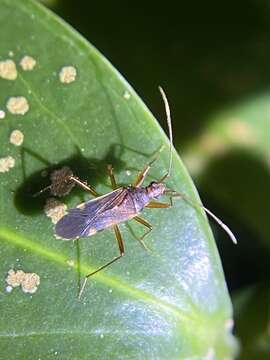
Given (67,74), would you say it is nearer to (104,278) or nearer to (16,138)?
(16,138)

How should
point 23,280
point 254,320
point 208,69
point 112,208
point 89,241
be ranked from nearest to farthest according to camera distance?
point 23,280
point 89,241
point 112,208
point 254,320
point 208,69

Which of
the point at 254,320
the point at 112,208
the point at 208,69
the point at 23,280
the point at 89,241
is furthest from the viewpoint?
the point at 208,69

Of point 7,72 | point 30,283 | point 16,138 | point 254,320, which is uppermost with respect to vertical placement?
point 7,72

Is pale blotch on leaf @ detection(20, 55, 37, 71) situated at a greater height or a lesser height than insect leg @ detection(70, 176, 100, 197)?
greater

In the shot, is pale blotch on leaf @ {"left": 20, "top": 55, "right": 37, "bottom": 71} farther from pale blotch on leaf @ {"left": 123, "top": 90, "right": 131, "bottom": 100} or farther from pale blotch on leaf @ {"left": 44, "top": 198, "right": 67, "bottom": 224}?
pale blotch on leaf @ {"left": 44, "top": 198, "right": 67, "bottom": 224}

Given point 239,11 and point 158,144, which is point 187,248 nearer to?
point 158,144

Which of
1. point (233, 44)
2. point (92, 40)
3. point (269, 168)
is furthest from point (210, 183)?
point (92, 40)

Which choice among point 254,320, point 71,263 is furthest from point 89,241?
point 254,320

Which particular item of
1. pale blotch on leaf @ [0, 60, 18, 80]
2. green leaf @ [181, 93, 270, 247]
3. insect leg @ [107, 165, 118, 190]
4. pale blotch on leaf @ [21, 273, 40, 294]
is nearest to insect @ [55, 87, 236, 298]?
insect leg @ [107, 165, 118, 190]
